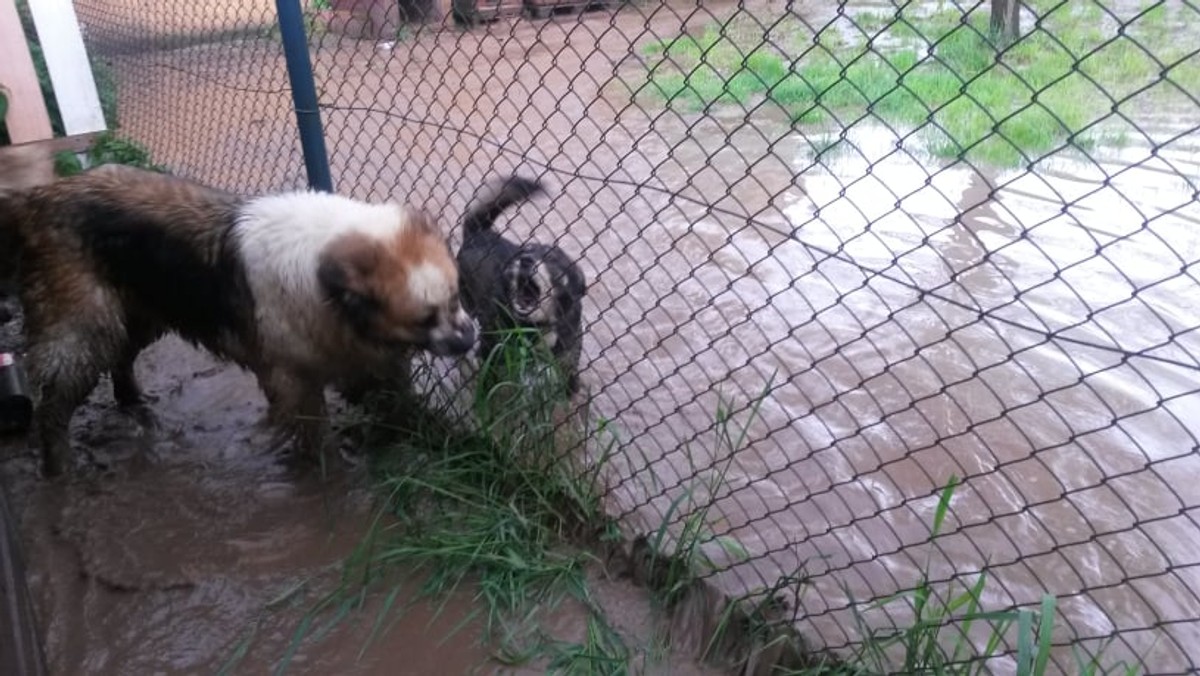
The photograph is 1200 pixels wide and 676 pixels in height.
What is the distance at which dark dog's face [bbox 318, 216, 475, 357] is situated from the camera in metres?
3.03

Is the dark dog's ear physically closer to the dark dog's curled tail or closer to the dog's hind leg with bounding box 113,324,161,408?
the dark dog's curled tail

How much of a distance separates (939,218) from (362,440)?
12.0 ft

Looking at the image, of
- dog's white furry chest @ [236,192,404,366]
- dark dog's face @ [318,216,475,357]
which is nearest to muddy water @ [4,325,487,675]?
dog's white furry chest @ [236,192,404,366]

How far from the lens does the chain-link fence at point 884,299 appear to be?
2.67 m

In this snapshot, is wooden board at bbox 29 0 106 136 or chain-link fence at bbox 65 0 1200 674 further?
wooden board at bbox 29 0 106 136

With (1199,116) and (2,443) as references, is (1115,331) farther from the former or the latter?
(2,443)

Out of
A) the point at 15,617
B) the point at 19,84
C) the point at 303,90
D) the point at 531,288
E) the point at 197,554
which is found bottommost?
the point at 197,554

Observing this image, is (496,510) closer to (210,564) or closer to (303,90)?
(210,564)

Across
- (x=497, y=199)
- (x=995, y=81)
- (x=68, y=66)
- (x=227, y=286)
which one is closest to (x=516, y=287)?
(x=497, y=199)

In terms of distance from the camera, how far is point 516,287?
385 centimetres

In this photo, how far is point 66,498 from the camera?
11.3ft

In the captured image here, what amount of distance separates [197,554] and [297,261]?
1.04 meters

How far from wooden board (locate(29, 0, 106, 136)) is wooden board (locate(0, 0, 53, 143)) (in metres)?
0.14

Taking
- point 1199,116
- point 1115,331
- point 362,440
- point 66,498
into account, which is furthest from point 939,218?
point 66,498
